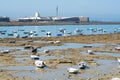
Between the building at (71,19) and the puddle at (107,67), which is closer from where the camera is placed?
the puddle at (107,67)

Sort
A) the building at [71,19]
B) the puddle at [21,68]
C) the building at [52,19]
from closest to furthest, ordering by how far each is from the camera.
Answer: the puddle at [21,68] → the building at [52,19] → the building at [71,19]

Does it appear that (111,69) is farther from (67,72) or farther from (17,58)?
(17,58)

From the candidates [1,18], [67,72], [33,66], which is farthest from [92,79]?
[1,18]

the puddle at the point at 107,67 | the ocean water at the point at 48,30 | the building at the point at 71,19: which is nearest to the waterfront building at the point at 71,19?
the building at the point at 71,19

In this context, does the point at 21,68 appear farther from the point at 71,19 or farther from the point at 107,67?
the point at 71,19

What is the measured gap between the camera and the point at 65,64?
83.4 feet

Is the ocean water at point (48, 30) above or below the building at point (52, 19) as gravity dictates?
above

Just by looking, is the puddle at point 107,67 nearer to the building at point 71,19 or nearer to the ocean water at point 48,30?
the ocean water at point 48,30

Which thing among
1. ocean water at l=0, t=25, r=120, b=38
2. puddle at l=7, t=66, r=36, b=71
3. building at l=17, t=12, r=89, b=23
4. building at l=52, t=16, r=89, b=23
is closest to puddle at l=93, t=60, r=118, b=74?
puddle at l=7, t=66, r=36, b=71

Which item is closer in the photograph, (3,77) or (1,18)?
(3,77)

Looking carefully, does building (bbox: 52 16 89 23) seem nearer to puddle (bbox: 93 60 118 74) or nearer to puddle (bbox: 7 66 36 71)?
puddle (bbox: 93 60 118 74)

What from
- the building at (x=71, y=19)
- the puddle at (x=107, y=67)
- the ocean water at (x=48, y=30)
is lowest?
the building at (x=71, y=19)

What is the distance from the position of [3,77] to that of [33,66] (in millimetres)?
4508

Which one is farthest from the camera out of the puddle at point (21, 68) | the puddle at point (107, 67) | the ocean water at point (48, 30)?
the ocean water at point (48, 30)
